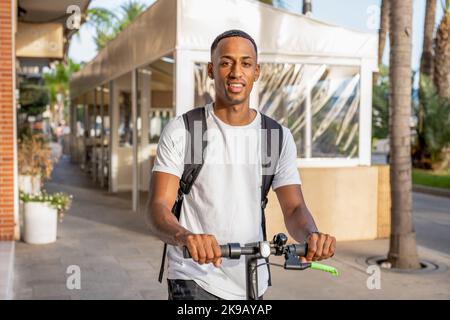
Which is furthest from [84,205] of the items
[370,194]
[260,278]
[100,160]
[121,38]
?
[260,278]

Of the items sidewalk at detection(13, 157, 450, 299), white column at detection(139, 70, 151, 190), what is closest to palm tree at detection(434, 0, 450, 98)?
white column at detection(139, 70, 151, 190)

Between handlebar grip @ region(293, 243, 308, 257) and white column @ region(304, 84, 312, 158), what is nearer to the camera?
handlebar grip @ region(293, 243, 308, 257)

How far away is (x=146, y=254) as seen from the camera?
842 cm

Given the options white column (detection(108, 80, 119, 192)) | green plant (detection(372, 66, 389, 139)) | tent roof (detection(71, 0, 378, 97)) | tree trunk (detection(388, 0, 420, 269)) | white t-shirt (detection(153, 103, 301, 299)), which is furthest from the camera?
green plant (detection(372, 66, 389, 139))

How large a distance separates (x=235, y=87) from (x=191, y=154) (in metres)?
0.31

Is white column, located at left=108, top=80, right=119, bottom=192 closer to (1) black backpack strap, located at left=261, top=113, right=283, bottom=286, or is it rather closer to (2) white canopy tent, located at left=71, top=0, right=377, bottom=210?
(2) white canopy tent, located at left=71, top=0, right=377, bottom=210

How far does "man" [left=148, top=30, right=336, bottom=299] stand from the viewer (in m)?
2.38

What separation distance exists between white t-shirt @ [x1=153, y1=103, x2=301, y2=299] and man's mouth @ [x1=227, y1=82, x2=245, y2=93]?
16 centimetres

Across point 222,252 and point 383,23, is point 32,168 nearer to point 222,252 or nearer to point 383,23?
point 222,252

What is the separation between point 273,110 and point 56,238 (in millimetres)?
3743

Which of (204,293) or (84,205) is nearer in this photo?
(204,293)

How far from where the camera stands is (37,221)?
891cm

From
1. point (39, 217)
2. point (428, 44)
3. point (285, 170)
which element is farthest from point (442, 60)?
point (285, 170)
